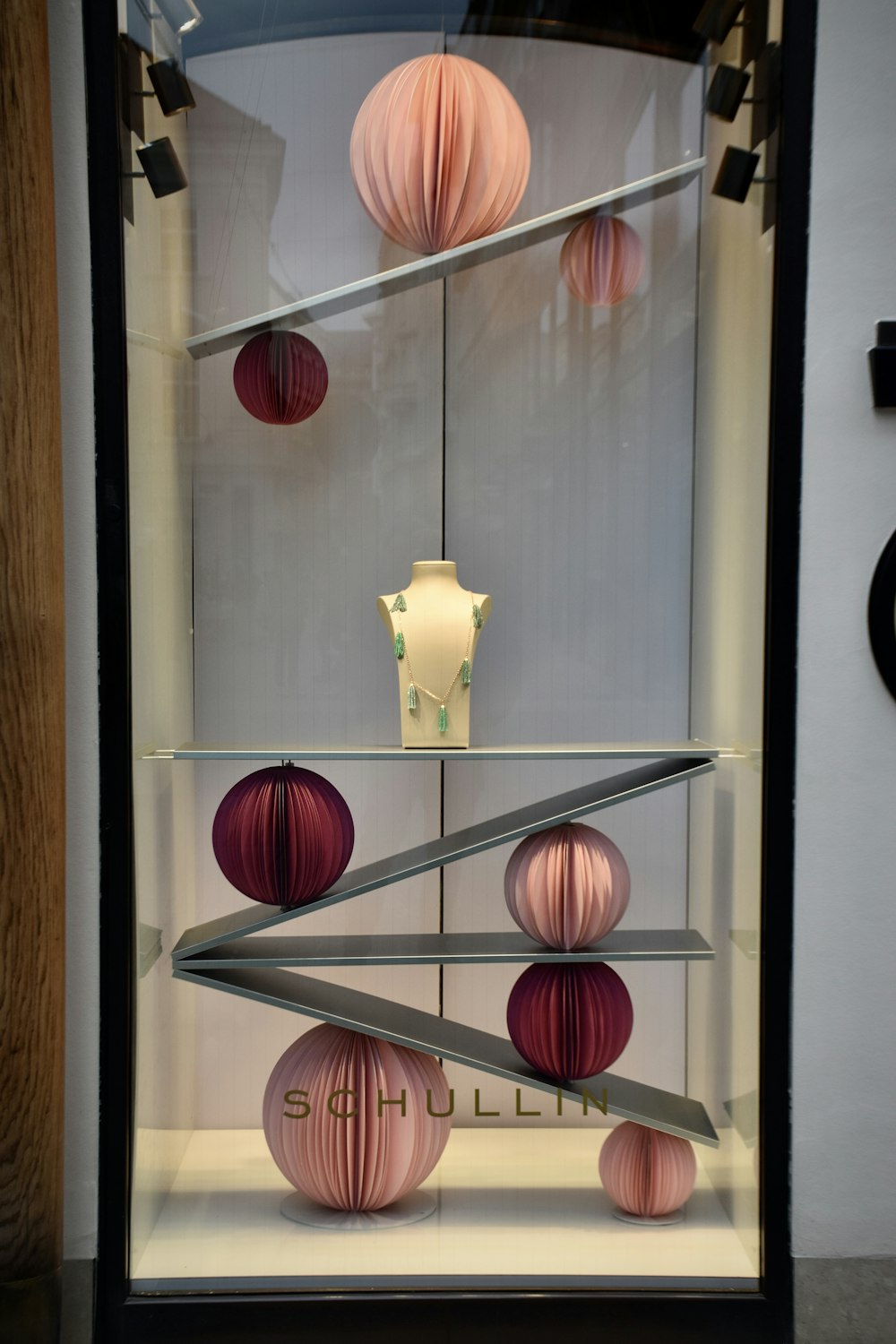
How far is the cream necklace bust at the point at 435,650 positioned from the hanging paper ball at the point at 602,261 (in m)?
0.61

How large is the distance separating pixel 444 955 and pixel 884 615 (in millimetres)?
1021

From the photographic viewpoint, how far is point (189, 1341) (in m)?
1.86

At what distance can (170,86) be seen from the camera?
194cm

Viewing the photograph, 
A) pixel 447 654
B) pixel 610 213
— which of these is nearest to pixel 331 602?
pixel 447 654

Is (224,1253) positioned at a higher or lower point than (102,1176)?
lower

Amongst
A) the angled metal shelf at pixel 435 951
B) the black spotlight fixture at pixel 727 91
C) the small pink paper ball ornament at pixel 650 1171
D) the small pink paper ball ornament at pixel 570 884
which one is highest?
the black spotlight fixture at pixel 727 91

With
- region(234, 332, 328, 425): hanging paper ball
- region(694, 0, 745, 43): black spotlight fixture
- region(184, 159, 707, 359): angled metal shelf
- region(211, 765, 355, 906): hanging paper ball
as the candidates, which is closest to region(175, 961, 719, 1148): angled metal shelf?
region(211, 765, 355, 906): hanging paper ball

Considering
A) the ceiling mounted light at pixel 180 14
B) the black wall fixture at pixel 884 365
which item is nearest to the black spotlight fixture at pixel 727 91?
the black wall fixture at pixel 884 365

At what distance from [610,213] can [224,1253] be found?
2.07 meters

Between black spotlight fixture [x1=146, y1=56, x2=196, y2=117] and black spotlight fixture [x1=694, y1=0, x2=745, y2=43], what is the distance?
957 millimetres

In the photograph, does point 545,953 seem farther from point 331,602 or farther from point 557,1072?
point 331,602

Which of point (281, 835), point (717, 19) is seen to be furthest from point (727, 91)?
point (281, 835)

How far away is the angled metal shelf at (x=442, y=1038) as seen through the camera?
77.5 inches

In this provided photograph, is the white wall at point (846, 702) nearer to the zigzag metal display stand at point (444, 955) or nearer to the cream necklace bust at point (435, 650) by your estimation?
the zigzag metal display stand at point (444, 955)
